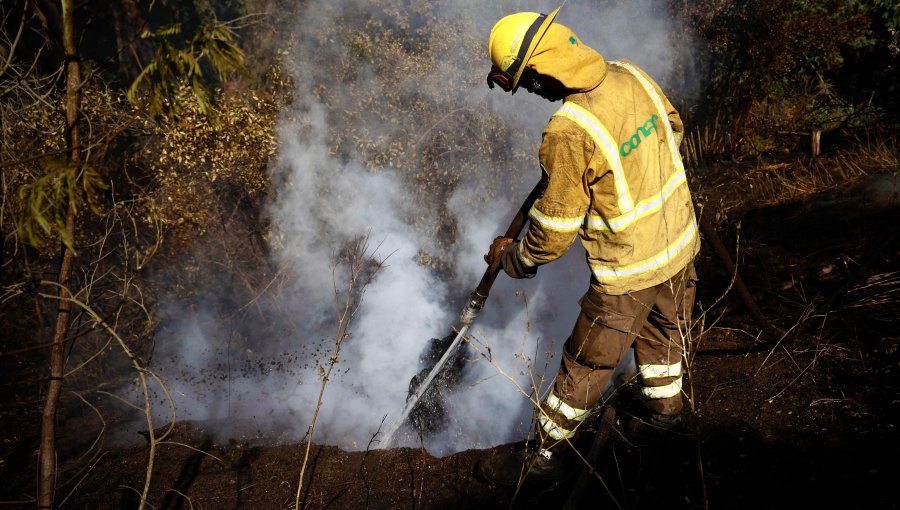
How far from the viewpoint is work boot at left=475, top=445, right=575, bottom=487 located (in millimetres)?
2752

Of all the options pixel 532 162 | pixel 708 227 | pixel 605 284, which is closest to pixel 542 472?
pixel 605 284

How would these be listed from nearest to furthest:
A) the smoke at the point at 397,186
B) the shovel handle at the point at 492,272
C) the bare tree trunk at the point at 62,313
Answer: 1. the bare tree trunk at the point at 62,313
2. the shovel handle at the point at 492,272
3. the smoke at the point at 397,186

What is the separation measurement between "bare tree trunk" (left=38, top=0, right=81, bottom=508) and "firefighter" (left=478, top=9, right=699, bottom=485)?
5.75 feet

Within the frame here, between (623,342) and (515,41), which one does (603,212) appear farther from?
(515,41)

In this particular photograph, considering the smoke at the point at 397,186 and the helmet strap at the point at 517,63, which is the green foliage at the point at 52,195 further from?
the smoke at the point at 397,186

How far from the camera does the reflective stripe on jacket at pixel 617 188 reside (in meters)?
2.23

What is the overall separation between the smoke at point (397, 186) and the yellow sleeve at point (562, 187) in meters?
3.30

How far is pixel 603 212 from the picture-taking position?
7.77 feet

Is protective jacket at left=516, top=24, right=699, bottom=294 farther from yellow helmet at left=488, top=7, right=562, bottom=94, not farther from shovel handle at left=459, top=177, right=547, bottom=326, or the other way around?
shovel handle at left=459, top=177, right=547, bottom=326

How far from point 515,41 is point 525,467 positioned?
2291 mm

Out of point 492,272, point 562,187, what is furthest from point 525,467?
point 562,187

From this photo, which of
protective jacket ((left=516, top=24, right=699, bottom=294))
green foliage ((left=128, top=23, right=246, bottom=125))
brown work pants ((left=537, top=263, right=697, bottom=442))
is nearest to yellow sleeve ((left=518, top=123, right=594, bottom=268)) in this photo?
protective jacket ((left=516, top=24, right=699, bottom=294))

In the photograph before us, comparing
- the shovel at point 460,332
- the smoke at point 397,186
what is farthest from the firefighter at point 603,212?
the smoke at point 397,186

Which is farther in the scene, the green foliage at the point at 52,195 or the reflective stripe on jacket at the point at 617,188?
the reflective stripe on jacket at the point at 617,188
